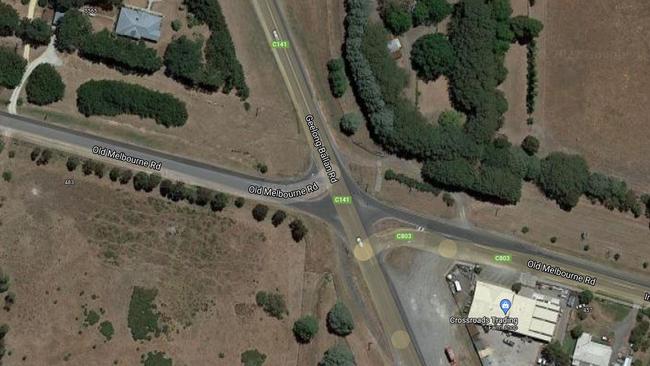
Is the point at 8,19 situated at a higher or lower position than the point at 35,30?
lower

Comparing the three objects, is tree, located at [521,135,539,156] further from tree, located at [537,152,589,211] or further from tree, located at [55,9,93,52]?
tree, located at [55,9,93,52]

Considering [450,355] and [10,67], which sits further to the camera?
[450,355]

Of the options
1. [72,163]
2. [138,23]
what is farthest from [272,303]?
[138,23]

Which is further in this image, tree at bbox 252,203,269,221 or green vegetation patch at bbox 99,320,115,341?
tree at bbox 252,203,269,221

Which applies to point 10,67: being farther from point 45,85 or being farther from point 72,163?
point 72,163

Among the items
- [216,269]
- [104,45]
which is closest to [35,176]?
[104,45]

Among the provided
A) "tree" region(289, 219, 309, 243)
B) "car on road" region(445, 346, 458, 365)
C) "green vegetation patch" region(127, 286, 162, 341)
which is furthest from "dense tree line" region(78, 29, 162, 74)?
"car on road" region(445, 346, 458, 365)
